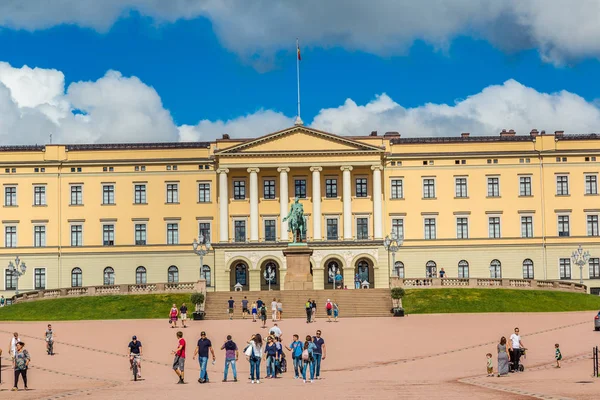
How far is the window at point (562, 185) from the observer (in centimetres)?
9488

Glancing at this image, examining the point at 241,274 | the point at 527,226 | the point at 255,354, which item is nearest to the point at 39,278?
the point at 241,274

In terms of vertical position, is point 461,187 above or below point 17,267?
above

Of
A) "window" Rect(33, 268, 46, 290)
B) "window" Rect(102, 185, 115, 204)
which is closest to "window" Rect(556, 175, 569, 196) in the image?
"window" Rect(102, 185, 115, 204)

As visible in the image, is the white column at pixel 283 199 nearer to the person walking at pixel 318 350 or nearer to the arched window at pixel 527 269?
the arched window at pixel 527 269

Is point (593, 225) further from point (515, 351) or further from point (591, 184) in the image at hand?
point (515, 351)

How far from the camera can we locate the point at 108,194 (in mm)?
96625

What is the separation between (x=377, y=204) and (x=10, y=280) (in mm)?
31961

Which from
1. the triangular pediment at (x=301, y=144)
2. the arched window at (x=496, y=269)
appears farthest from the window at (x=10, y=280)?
the arched window at (x=496, y=269)

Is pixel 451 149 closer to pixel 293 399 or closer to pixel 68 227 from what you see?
pixel 68 227

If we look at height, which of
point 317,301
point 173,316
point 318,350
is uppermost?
point 317,301

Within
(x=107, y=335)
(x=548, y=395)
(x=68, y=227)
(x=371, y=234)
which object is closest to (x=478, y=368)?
(x=548, y=395)

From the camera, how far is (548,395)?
3155 cm

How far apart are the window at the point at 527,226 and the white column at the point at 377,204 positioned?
40.8ft

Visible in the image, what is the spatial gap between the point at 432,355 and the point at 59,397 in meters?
17.4
